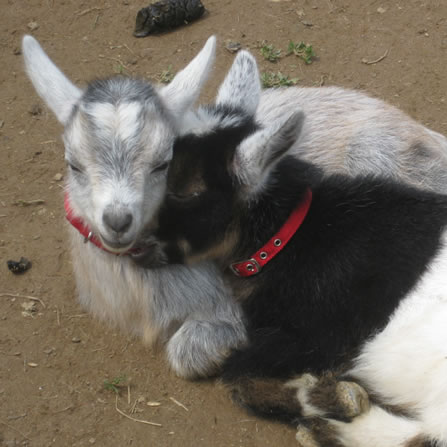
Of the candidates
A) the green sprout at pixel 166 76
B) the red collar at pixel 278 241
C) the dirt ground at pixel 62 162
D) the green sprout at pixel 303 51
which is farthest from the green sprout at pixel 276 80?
the red collar at pixel 278 241

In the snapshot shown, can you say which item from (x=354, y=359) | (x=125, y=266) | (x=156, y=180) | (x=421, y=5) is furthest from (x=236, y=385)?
(x=421, y=5)

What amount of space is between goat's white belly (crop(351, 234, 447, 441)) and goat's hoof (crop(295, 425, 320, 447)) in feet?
1.49

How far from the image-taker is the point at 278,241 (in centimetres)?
404

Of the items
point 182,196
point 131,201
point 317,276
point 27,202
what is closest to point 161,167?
point 182,196

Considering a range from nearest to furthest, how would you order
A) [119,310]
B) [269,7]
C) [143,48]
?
[119,310] → [143,48] → [269,7]

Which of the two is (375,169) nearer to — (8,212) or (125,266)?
(125,266)

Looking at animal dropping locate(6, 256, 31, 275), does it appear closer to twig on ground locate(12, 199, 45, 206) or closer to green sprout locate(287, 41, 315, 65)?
twig on ground locate(12, 199, 45, 206)

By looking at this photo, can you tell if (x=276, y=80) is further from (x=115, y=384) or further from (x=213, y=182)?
(x=115, y=384)

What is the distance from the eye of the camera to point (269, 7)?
7.25 metres

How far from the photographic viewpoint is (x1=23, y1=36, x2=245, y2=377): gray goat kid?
3.55 m

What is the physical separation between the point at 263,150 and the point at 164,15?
3.57 meters

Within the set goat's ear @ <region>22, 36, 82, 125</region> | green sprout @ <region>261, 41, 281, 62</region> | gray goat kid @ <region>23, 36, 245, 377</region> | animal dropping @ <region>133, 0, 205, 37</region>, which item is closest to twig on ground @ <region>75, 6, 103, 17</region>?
animal dropping @ <region>133, 0, 205, 37</region>

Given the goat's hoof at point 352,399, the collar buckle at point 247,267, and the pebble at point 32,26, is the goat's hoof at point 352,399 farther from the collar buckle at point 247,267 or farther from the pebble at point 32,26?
the pebble at point 32,26

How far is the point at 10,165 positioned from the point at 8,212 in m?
0.54
